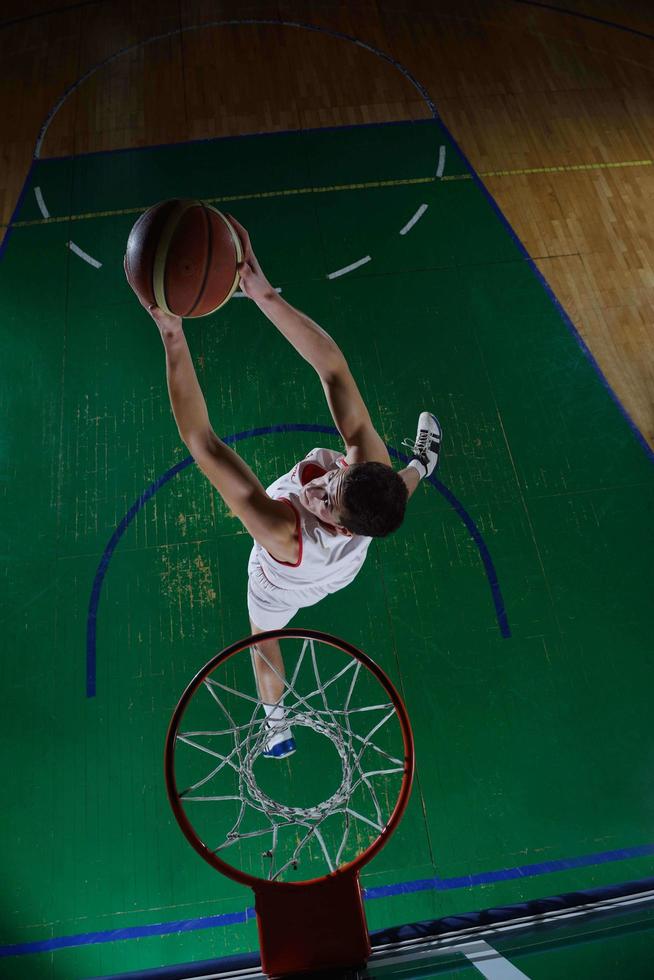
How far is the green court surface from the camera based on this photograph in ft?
11.6

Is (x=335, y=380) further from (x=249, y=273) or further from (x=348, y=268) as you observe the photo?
(x=348, y=268)

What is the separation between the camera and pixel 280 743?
3.46 metres

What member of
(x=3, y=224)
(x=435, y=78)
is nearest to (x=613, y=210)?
(x=435, y=78)

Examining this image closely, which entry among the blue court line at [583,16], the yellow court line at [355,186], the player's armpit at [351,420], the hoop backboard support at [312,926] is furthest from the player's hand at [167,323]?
the blue court line at [583,16]

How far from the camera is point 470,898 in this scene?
136 inches

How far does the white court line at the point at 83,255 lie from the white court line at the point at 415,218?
233cm

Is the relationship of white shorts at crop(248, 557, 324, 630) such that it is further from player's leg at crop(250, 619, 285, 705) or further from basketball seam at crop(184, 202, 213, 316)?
basketball seam at crop(184, 202, 213, 316)

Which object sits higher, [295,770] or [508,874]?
[295,770]

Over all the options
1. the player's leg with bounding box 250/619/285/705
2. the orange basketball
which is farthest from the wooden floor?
the player's leg with bounding box 250/619/285/705

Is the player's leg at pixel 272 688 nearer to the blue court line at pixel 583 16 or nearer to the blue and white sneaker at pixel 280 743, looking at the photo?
the blue and white sneaker at pixel 280 743

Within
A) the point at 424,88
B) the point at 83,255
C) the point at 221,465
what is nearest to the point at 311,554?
the point at 221,465

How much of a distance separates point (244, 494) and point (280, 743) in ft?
5.19

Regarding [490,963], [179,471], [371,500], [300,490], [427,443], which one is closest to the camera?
[371,500]

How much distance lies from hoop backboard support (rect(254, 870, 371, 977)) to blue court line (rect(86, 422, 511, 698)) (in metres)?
1.86
